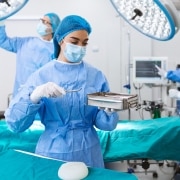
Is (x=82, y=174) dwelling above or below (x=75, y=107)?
below

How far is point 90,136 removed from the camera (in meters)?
1.36

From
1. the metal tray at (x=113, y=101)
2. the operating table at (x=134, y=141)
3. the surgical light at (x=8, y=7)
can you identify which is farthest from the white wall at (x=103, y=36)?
the surgical light at (x=8, y=7)

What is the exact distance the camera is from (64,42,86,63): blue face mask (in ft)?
4.39

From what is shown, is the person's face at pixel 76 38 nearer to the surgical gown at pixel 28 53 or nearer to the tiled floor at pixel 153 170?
the surgical gown at pixel 28 53

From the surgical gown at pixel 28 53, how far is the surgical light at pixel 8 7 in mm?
1488

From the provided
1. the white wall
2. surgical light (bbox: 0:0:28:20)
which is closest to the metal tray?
surgical light (bbox: 0:0:28:20)

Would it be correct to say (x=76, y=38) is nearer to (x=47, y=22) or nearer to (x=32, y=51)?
(x=47, y=22)

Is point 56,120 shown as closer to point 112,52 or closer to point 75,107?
point 75,107

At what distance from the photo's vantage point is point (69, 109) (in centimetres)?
131

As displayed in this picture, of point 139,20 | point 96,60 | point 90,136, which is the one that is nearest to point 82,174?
point 90,136

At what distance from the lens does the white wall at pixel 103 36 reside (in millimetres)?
3801

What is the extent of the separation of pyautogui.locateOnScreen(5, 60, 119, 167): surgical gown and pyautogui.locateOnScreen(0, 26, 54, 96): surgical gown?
46.2 inches

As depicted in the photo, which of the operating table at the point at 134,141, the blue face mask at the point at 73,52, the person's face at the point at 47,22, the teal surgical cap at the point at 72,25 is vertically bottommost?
the operating table at the point at 134,141

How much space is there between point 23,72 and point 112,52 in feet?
5.22
